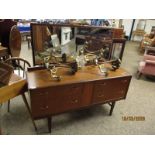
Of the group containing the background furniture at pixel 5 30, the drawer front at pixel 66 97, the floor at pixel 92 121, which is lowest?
the floor at pixel 92 121

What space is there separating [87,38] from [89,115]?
42.8 inches

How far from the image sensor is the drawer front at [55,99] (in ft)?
5.04

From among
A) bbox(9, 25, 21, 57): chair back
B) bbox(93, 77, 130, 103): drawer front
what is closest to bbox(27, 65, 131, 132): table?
bbox(93, 77, 130, 103): drawer front

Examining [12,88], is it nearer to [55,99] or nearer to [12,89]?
[12,89]

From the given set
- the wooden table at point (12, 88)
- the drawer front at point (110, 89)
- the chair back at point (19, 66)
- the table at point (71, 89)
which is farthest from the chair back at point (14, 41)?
the drawer front at point (110, 89)

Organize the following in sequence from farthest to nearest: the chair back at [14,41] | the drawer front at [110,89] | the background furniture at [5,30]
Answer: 1. the background furniture at [5,30]
2. the chair back at [14,41]
3. the drawer front at [110,89]

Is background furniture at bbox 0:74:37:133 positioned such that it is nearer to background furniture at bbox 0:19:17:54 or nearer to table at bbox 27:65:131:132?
table at bbox 27:65:131:132

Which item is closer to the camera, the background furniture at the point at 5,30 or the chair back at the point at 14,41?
the chair back at the point at 14,41

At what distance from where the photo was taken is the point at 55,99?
5.32 ft

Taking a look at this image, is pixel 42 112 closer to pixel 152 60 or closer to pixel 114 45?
pixel 114 45

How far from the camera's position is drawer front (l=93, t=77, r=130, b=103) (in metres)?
1.81

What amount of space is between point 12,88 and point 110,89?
1.12m

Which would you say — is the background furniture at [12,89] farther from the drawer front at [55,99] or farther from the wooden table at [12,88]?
the drawer front at [55,99]

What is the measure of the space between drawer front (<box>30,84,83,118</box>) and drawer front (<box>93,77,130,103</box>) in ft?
0.74
